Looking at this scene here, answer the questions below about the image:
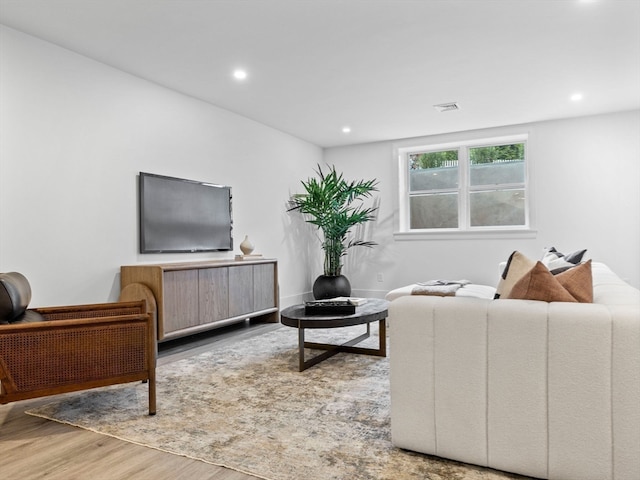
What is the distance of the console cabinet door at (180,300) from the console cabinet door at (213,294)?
81mm

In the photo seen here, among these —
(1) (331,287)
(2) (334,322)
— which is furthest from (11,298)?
(1) (331,287)

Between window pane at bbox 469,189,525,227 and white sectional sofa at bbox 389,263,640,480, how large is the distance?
15.1 feet

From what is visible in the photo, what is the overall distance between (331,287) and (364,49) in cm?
341

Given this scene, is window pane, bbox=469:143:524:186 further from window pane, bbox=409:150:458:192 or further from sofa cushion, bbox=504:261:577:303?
sofa cushion, bbox=504:261:577:303

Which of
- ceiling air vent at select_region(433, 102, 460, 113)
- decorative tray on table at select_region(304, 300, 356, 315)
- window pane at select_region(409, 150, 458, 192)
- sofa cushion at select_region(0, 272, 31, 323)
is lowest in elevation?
decorative tray on table at select_region(304, 300, 356, 315)

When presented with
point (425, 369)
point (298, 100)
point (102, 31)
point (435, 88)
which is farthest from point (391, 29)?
point (425, 369)

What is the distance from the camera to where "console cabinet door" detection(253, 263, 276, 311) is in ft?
16.2

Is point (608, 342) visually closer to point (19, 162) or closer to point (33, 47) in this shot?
point (19, 162)

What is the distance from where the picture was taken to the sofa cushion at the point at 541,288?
1772mm

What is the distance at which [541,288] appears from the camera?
1.80 meters

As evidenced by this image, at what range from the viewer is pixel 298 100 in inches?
191

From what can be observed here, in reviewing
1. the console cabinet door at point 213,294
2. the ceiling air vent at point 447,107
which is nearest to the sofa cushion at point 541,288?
the console cabinet door at point 213,294

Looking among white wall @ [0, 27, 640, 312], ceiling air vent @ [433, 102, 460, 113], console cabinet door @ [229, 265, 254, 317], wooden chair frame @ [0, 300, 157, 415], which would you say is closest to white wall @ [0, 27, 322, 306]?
white wall @ [0, 27, 640, 312]

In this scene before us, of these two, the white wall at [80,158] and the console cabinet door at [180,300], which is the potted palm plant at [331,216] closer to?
the white wall at [80,158]
